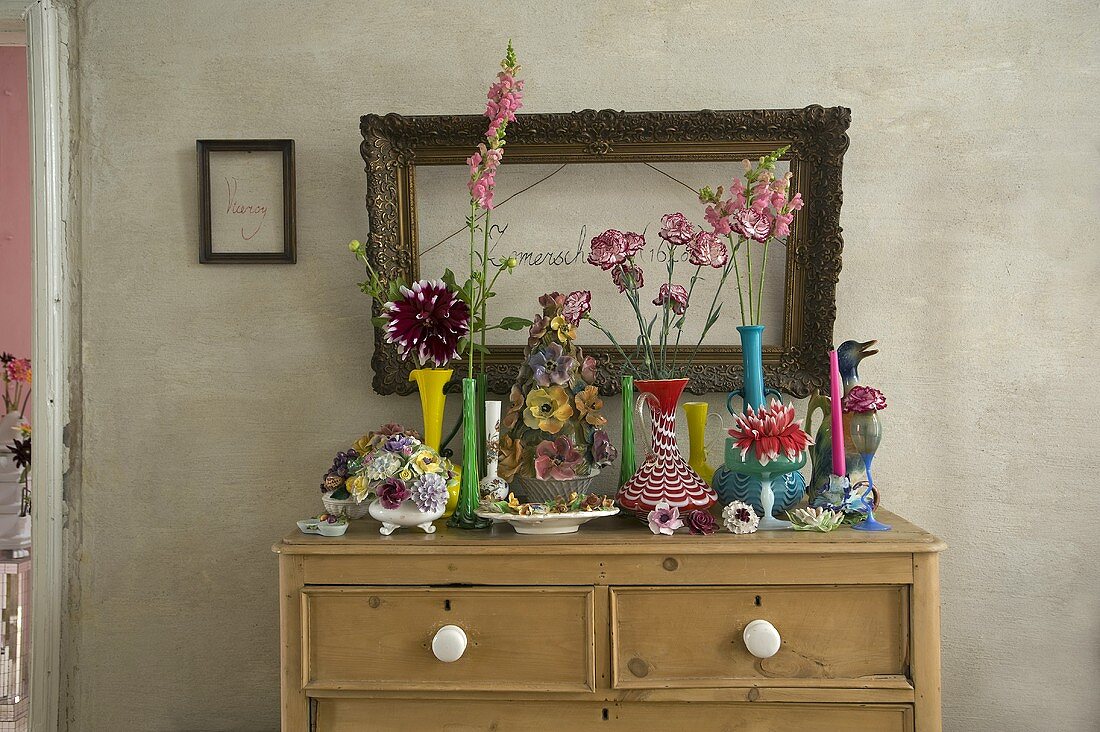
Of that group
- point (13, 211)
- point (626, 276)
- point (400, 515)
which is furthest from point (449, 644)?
point (13, 211)

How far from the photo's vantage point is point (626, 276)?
1.56 metres

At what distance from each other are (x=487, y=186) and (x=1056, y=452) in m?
1.51

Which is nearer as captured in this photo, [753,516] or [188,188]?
[753,516]

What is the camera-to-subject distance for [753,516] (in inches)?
52.9

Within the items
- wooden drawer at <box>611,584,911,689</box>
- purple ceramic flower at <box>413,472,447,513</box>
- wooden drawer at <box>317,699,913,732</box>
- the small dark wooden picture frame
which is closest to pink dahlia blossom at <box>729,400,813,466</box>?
wooden drawer at <box>611,584,911,689</box>

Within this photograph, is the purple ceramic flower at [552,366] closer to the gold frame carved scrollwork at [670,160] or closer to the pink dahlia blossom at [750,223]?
the gold frame carved scrollwork at [670,160]

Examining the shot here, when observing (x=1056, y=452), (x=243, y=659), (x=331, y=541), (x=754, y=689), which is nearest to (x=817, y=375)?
(x=1056, y=452)

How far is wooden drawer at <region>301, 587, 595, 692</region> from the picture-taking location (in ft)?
4.34

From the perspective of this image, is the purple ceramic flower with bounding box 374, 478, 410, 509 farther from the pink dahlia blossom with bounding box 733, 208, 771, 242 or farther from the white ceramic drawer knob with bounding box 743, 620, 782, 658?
the pink dahlia blossom with bounding box 733, 208, 771, 242

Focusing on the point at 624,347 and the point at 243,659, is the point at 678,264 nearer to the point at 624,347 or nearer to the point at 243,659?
the point at 624,347

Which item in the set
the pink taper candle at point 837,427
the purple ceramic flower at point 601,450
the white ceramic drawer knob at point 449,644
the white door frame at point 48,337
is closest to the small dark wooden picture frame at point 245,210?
the white door frame at point 48,337

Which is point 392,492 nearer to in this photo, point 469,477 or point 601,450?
Result: point 469,477

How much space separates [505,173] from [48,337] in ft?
3.97

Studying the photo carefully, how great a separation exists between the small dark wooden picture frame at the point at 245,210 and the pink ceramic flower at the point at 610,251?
2.64ft
